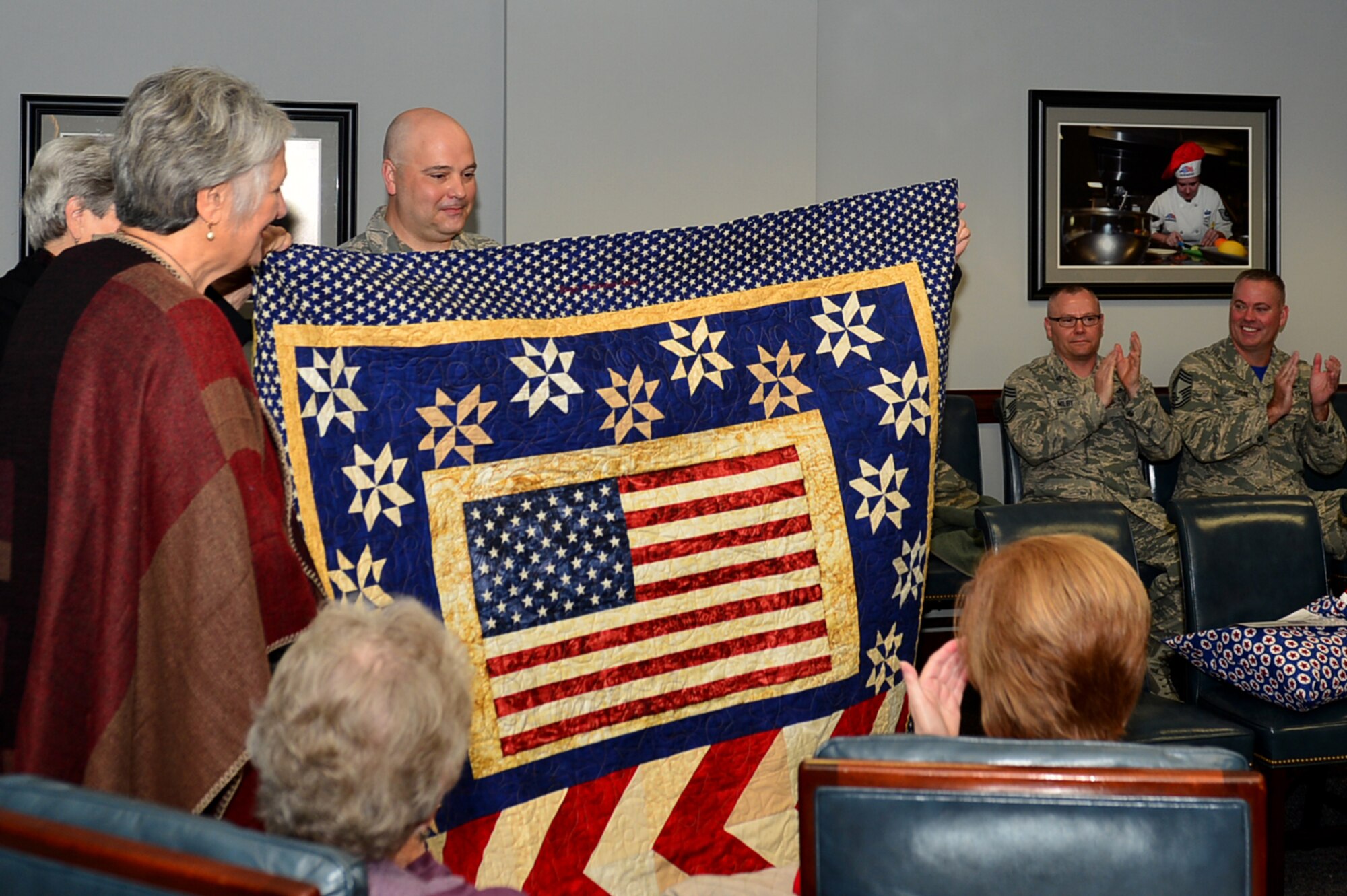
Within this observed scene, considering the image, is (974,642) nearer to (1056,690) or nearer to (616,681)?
(1056,690)

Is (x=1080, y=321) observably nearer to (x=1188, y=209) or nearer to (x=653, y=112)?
(x=1188, y=209)

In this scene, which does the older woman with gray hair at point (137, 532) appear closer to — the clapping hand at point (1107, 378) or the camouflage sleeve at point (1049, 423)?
the camouflage sleeve at point (1049, 423)

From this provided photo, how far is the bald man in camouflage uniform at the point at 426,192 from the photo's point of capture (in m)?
3.06

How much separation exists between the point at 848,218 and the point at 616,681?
1.06 m

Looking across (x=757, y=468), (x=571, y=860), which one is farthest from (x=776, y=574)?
(x=571, y=860)

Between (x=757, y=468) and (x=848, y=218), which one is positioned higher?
(x=848, y=218)

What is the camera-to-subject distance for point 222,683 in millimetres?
1588

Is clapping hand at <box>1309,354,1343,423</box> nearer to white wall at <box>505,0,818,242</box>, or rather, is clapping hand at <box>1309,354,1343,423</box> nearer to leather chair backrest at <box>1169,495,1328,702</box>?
leather chair backrest at <box>1169,495,1328,702</box>

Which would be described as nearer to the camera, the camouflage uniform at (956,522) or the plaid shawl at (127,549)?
the plaid shawl at (127,549)

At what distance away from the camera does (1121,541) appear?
116 inches

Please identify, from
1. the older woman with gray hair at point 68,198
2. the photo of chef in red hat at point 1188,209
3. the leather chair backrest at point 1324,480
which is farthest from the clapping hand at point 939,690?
the photo of chef in red hat at point 1188,209

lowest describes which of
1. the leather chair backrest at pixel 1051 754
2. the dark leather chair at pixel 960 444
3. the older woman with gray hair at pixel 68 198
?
the leather chair backrest at pixel 1051 754

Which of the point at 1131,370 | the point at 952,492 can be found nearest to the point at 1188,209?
the point at 1131,370

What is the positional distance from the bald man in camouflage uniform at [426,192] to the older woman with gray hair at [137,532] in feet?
4.60
